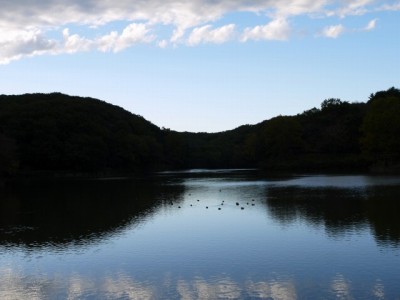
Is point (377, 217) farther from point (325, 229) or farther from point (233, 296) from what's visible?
→ point (233, 296)

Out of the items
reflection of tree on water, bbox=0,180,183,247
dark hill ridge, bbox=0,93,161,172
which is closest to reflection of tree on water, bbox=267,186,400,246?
reflection of tree on water, bbox=0,180,183,247

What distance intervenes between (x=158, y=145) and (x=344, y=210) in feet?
327

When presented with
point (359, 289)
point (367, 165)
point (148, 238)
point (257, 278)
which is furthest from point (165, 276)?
point (367, 165)

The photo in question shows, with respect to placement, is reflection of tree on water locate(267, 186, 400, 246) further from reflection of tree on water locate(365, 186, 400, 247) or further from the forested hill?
the forested hill

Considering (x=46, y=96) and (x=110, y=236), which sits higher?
(x=46, y=96)

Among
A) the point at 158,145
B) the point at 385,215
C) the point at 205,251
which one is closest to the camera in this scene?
the point at 205,251

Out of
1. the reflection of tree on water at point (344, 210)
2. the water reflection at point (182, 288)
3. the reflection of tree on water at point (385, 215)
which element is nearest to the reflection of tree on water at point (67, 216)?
the water reflection at point (182, 288)

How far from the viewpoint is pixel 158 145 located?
126688 mm

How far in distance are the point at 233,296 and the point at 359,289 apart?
11.0 feet

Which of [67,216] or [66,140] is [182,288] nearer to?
[67,216]

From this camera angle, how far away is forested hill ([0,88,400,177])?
7925cm

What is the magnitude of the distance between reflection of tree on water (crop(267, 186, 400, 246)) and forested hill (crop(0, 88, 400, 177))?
37.6m

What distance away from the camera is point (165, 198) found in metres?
40.7

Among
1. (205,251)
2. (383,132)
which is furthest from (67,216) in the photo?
(383,132)
